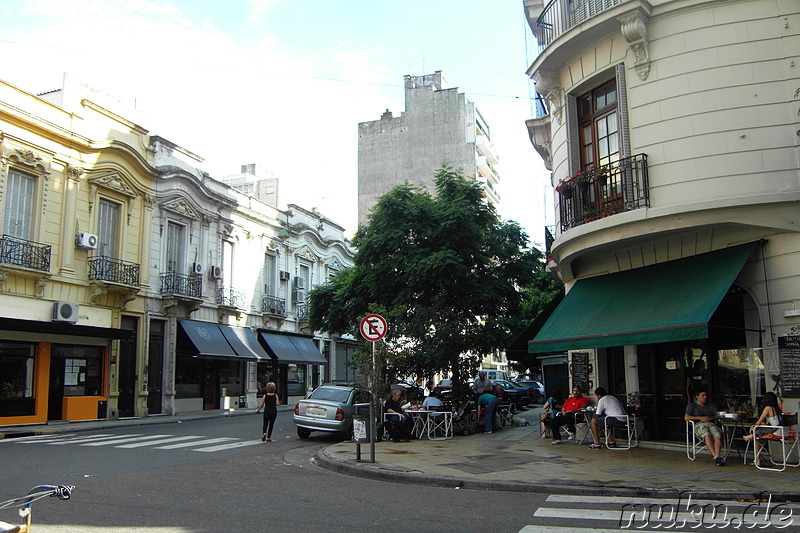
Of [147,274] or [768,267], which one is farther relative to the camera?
[147,274]

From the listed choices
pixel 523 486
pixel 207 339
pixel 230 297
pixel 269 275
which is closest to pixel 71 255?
pixel 207 339

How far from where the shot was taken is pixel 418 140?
59.1 meters

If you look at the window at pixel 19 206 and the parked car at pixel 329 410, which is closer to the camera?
the parked car at pixel 329 410

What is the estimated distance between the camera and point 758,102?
1184 cm

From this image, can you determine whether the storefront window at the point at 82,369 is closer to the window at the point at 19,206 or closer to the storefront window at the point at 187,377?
the window at the point at 19,206

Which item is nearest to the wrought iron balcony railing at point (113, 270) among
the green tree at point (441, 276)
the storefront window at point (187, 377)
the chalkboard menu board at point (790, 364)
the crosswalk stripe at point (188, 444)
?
the storefront window at point (187, 377)

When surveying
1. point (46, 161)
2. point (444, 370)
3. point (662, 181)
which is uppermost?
point (46, 161)

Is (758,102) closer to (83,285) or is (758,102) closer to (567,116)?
(567,116)

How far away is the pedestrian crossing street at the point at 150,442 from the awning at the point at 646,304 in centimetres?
748

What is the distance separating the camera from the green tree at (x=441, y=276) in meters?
18.5

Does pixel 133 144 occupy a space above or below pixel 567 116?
above

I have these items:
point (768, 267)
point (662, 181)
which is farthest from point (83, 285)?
point (768, 267)

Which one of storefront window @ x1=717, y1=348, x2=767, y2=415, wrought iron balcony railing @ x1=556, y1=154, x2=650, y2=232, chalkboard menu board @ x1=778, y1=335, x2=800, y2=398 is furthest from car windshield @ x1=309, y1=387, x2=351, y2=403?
chalkboard menu board @ x1=778, y1=335, x2=800, y2=398

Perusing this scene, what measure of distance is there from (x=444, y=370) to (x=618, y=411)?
6493 mm
